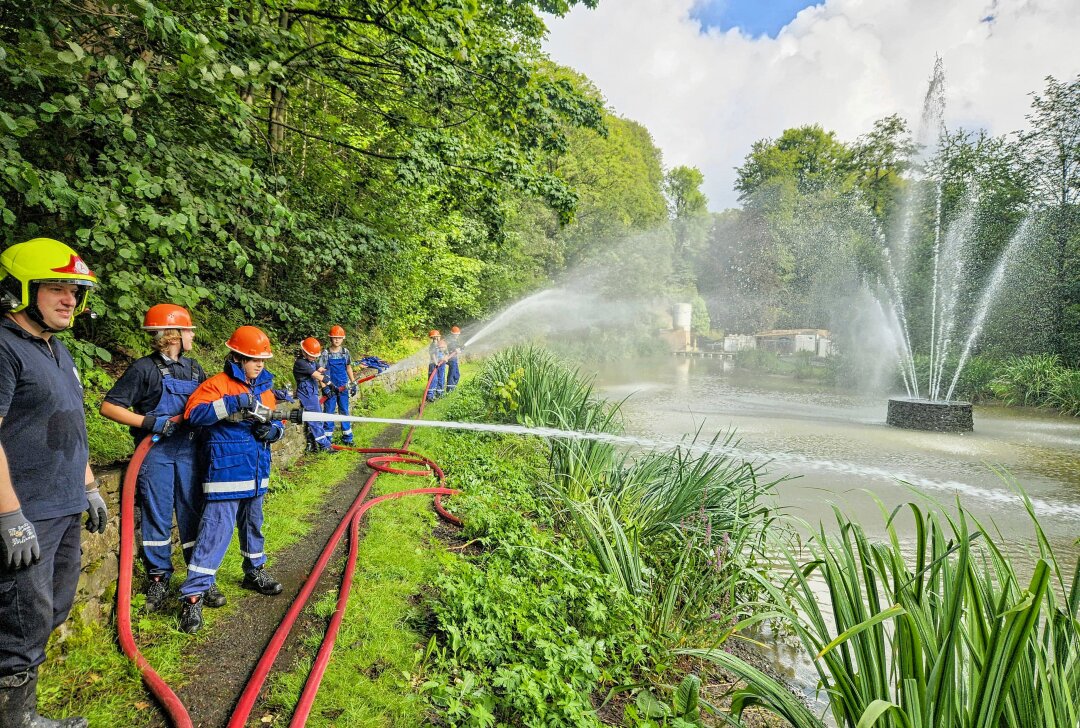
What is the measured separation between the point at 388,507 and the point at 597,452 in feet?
7.10

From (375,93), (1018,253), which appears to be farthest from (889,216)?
(375,93)

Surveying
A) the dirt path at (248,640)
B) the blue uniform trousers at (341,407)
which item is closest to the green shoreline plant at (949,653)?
the dirt path at (248,640)

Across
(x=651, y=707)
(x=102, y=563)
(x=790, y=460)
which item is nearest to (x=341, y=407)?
(x=102, y=563)

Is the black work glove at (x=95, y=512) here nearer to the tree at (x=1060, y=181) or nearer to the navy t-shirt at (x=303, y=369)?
the navy t-shirt at (x=303, y=369)

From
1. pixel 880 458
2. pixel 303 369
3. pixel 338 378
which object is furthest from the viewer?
pixel 880 458

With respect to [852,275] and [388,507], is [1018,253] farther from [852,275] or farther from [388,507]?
[388,507]

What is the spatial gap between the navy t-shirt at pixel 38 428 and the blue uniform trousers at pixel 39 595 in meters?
0.10

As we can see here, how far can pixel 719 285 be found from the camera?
170 feet

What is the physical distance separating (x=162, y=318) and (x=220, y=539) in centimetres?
143

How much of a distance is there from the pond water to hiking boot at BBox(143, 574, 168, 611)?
3.84 m

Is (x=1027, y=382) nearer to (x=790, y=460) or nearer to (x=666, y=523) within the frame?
(x=790, y=460)

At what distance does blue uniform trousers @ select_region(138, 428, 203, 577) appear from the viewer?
2.99 m

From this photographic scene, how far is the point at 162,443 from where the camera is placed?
9.96 ft

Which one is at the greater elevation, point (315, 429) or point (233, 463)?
point (233, 463)
